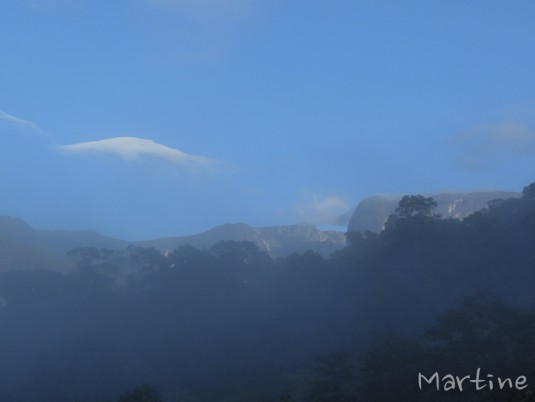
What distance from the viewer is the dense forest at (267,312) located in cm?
3003

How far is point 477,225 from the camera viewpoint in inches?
1788

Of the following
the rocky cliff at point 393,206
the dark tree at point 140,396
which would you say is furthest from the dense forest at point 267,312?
the rocky cliff at point 393,206

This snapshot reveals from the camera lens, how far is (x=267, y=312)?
4806cm

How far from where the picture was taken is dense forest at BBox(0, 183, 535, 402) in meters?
30.0

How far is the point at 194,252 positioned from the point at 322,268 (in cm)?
1108

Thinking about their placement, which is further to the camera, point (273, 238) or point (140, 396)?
point (273, 238)

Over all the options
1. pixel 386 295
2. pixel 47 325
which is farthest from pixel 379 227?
pixel 47 325

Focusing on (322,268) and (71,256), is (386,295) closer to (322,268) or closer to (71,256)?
(322,268)

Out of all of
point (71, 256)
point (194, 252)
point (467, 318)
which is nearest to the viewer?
point (467, 318)

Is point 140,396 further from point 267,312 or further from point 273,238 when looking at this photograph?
point 273,238

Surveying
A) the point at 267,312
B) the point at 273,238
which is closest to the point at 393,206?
the point at 273,238

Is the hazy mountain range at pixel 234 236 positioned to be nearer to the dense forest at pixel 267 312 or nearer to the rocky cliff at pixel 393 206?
the rocky cliff at pixel 393 206

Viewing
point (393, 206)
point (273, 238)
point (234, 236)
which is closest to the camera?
point (393, 206)

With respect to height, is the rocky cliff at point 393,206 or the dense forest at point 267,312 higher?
the rocky cliff at point 393,206
